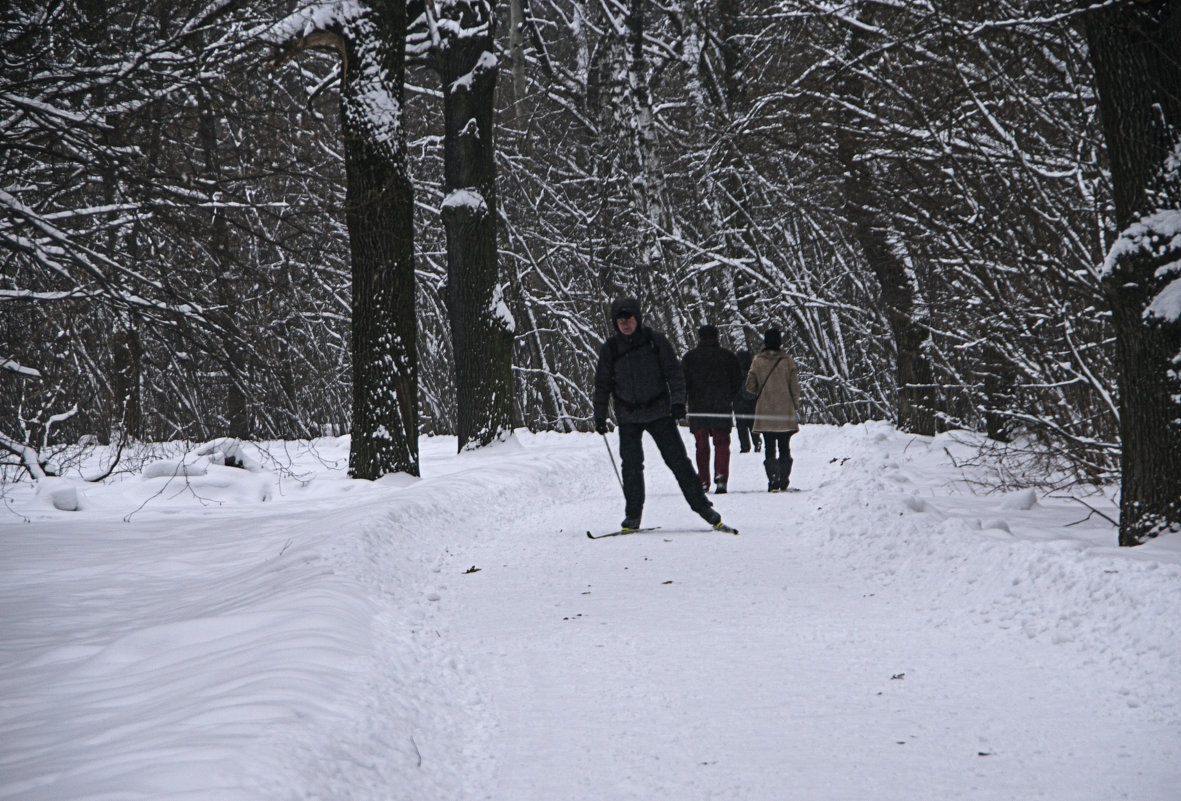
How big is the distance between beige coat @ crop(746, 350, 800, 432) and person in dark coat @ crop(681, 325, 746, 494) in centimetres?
35

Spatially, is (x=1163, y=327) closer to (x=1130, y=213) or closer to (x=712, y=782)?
(x=1130, y=213)

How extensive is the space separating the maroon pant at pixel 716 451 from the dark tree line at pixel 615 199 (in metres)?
2.78

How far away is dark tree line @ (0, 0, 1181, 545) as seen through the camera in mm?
6246

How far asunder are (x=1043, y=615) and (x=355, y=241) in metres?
8.31

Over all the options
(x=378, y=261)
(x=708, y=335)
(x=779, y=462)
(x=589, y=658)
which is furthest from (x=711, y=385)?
(x=589, y=658)

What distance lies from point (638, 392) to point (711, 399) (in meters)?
3.84

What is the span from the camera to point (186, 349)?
7.41 metres

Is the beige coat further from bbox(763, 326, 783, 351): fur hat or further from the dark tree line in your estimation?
the dark tree line

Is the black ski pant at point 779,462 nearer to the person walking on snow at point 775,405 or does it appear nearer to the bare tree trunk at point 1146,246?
the person walking on snow at point 775,405

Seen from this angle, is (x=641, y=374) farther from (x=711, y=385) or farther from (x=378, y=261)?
(x=711, y=385)

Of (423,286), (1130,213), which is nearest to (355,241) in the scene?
(1130,213)

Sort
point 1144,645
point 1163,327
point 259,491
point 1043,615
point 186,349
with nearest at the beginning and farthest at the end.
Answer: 1. point 1144,645
2. point 1043,615
3. point 1163,327
4. point 186,349
5. point 259,491

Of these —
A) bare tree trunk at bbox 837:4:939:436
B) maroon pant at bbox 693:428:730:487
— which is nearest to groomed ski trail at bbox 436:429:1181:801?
bare tree trunk at bbox 837:4:939:436

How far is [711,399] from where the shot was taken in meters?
12.8
